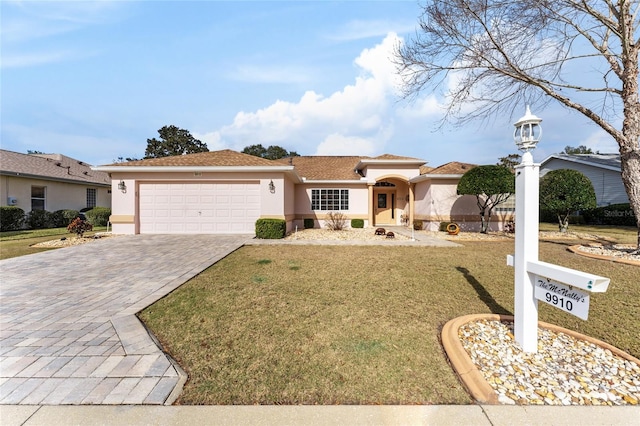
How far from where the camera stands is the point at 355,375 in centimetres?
255

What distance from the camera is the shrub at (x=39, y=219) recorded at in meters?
16.1

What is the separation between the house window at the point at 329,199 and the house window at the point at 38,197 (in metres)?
17.8

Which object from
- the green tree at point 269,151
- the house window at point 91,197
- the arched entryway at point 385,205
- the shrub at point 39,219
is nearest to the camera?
the shrub at point 39,219

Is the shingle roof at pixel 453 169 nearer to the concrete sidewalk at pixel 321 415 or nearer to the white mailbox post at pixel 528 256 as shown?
the white mailbox post at pixel 528 256

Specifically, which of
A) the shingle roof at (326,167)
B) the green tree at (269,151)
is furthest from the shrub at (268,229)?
the green tree at (269,151)

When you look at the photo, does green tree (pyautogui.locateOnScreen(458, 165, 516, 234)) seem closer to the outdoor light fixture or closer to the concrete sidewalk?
the outdoor light fixture

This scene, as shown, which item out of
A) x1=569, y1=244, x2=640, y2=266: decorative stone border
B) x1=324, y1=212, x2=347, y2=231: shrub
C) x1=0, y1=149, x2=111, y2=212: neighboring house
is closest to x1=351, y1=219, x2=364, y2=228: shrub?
x1=324, y1=212, x2=347, y2=231: shrub

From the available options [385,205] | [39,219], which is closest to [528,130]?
[385,205]

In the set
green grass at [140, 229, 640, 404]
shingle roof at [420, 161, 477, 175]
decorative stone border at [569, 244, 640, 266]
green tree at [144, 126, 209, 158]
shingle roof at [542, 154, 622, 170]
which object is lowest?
green grass at [140, 229, 640, 404]

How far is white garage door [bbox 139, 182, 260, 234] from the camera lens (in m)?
12.6

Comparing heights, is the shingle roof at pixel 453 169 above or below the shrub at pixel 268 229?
above

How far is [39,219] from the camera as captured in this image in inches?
647

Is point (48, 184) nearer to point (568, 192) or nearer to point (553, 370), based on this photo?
point (553, 370)

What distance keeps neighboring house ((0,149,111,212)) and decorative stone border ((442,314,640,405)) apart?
23.1 metres
